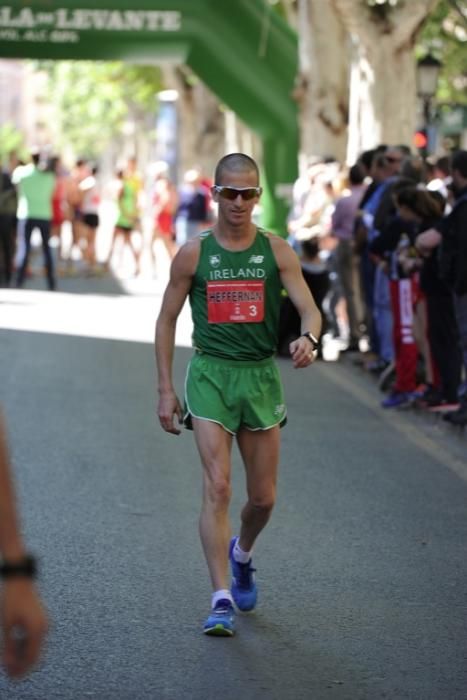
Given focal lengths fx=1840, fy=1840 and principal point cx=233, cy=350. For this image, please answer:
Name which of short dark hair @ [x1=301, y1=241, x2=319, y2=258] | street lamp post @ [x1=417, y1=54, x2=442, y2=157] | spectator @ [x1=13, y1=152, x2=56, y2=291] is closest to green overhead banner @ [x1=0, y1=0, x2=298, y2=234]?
spectator @ [x1=13, y1=152, x2=56, y2=291]

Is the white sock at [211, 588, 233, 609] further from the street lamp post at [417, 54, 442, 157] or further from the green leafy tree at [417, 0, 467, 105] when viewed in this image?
the street lamp post at [417, 54, 442, 157]

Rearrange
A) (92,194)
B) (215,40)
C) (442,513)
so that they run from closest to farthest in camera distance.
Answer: (442,513) < (215,40) < (92,194)

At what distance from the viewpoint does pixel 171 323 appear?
6676mm

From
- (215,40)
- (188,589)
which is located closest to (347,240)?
(215,40)

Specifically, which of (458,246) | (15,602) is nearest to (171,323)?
(15,602)

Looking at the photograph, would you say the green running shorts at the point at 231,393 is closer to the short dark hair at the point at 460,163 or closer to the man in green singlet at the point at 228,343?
the man in green singlet at the point at 228,343

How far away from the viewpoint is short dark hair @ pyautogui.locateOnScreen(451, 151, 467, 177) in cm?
1172

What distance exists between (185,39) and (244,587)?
58.2 ft

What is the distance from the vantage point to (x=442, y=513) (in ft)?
30.7

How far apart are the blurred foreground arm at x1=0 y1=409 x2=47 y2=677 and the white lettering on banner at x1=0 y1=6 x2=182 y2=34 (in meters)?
20.9

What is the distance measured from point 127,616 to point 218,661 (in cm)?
71

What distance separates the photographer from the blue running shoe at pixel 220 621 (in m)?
6.45

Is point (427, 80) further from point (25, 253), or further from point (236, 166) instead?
point (236, 166)

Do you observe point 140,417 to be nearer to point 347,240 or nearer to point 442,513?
point 442,513
